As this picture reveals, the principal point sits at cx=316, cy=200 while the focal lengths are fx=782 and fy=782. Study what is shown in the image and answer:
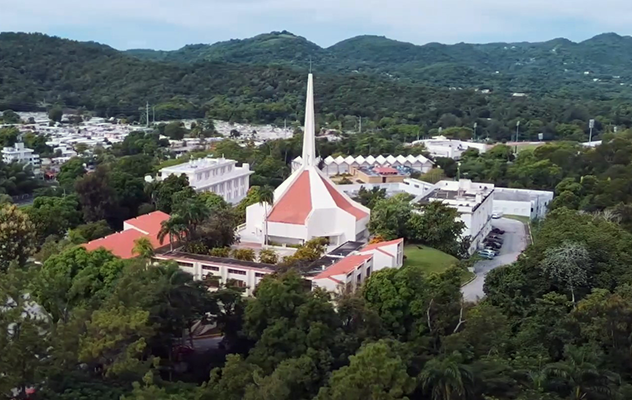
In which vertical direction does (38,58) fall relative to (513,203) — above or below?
above

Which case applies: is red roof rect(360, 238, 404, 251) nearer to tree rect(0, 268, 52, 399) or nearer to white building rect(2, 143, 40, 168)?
tree rect(0, 268, 52, 399)

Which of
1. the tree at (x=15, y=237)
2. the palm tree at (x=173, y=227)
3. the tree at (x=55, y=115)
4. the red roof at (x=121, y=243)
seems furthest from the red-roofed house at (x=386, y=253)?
the tree at (x=55, y=115)

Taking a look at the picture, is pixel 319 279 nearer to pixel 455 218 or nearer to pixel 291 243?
pixel 291 243

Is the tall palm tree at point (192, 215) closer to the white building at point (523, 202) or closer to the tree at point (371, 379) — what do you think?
the tree at point (371, 379)

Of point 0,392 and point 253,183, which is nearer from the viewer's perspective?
point 0,392

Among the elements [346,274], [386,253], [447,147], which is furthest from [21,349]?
[447,147]

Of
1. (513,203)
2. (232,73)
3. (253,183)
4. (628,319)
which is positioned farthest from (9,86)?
(628,319)

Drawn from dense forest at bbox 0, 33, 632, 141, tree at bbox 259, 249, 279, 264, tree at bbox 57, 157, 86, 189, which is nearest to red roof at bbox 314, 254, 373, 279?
tree at bbox 259, 249, 279, 264
